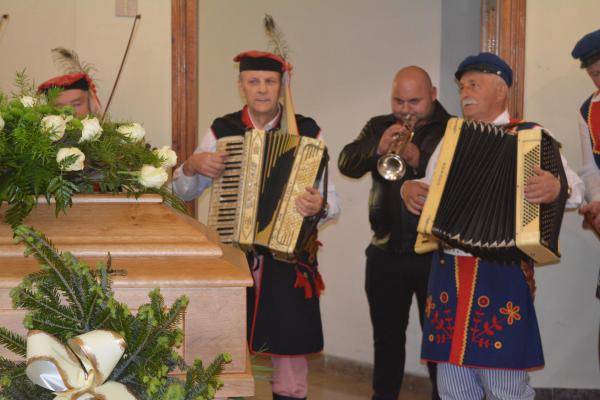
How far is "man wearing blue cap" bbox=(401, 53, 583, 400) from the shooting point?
320 centimetres

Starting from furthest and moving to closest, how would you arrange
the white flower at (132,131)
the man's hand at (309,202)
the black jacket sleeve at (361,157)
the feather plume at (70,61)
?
the feather plume at (70,61) → the black jacket sleeve at (361,157) → the man's hand at (309,202) → the white flower at (132,131)

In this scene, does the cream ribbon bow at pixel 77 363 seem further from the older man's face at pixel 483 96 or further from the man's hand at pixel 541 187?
the older man's face at pixel 483 96

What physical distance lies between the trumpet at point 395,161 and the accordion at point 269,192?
1.10 ft

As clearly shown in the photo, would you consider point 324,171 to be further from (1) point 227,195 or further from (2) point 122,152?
(2) point 122,152

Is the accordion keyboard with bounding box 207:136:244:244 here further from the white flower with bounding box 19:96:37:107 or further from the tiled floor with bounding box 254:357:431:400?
the tiled floor with bounding box 254:357:431:400

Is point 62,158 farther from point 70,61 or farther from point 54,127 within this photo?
point 70,61

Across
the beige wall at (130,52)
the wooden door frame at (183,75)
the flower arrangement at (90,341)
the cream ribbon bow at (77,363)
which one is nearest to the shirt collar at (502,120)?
the wooden door frame at (183,75)

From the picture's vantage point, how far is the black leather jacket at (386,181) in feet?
12.8

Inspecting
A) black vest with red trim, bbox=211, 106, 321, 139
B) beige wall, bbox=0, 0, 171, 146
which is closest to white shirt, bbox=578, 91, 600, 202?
black vest with red trim, bbox=211, 106, 321, 139

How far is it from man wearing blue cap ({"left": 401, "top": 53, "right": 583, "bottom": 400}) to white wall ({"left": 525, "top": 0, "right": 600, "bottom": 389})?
3.45 feet

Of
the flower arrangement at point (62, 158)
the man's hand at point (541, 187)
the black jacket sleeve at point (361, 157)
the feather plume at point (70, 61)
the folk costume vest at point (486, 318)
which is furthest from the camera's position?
the feather plume at point (70, 61)

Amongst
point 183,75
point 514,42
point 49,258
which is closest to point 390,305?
point 514,42

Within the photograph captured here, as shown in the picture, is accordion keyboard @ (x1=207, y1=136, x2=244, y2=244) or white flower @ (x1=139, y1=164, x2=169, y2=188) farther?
accordion keyboard @ (x1=207, y1=136, x2=244, y2=244)

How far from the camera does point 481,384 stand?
3344 millimetres
